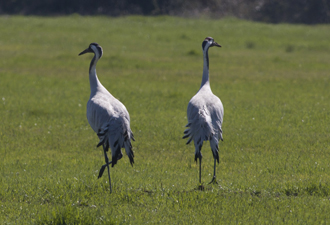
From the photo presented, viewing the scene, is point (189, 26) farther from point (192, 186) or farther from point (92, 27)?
point (192, 186)

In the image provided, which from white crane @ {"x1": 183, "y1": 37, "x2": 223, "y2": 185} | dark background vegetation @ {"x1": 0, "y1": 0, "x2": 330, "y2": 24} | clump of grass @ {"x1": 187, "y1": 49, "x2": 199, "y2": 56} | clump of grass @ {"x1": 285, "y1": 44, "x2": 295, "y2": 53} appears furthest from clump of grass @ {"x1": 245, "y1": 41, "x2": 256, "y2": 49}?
white crane @ {"x1": 183, "y1": 37, "x2": 223, "y2": 185}

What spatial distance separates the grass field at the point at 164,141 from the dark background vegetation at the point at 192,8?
66.6 feet

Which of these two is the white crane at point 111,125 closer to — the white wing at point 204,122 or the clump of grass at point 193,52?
the white wing at point 204,122

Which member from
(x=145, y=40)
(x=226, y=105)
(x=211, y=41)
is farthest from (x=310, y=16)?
(x=211, y=41)

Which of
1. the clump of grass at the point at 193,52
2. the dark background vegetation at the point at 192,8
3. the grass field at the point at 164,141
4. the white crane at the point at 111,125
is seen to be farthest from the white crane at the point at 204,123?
the dark background vegetation at the point at 192,8

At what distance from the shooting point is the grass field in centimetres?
746

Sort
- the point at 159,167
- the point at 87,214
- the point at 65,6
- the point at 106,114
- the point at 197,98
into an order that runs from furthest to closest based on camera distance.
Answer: the point at 65,6 < the point at 159,167 < the point at 197,98 < the point at 106,114 < the point at 87,214

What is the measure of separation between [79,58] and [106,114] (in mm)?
19385

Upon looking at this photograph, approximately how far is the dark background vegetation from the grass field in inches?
799

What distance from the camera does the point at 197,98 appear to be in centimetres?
930

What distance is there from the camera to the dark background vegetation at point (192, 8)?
4966 cm

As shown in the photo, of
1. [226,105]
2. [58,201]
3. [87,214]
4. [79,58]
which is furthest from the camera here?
[79,58]

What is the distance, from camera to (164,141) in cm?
1211

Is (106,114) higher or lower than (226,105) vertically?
higher
